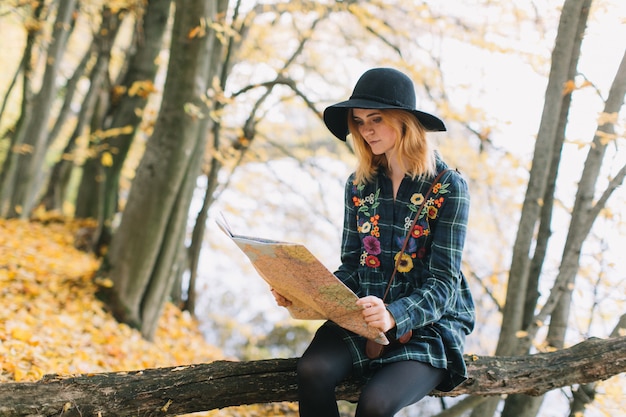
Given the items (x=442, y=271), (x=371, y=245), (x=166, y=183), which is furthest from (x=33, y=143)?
(x=442, y=271)

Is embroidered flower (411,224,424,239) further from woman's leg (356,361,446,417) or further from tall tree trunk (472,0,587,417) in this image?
tall tree trunk (472,0,587,417)

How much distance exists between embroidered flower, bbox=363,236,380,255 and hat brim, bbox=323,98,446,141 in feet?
1.78

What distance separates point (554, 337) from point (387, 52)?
537 centimetres

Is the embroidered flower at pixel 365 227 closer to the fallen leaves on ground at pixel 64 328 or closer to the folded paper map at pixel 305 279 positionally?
the folded paper map at pixel 305 279

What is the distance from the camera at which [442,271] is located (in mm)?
2490

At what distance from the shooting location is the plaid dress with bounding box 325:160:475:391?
245 cm

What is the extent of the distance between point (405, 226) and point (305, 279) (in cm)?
60

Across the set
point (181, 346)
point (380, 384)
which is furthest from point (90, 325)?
point (380, 384)

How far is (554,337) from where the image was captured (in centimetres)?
412

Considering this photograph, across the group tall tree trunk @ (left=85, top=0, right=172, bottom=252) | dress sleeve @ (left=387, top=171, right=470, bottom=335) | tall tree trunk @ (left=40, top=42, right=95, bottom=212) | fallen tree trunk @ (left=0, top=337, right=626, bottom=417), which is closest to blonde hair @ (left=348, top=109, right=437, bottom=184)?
dress sleeve @ (left=387, top=171, right=470, bottom=335)

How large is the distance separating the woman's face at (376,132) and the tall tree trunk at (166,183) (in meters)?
2.51

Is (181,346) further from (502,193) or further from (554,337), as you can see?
(502,193)

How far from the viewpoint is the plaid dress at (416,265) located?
2.45 metres

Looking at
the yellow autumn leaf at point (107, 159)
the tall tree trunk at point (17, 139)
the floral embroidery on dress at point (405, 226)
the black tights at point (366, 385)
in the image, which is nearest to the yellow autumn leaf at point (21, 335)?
the black tights at point (366, 385)
